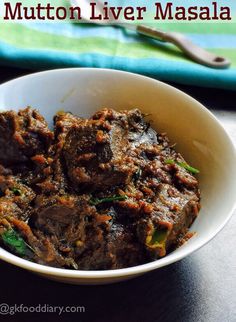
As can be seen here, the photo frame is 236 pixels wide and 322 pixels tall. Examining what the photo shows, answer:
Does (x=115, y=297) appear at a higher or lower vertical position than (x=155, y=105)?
lower

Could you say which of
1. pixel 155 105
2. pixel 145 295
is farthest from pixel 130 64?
pixel 145 295

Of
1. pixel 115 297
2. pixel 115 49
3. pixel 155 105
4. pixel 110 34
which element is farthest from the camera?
pixel 110 34

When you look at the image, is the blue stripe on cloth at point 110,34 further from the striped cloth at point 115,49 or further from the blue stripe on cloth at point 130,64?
the blue stripe on cloth at point 130,64

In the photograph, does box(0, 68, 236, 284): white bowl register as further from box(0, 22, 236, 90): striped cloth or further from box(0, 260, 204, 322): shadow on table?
box(0, 22, 236, 90): striped cloth

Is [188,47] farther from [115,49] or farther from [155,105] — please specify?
[155,105]

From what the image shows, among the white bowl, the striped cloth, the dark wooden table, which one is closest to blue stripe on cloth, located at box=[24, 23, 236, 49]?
the striped cloth

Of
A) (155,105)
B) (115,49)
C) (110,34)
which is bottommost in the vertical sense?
(155,105)

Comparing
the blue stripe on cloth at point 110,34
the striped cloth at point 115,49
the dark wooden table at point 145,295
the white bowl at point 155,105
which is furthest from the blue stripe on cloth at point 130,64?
the dark wooden table at point 145,295
